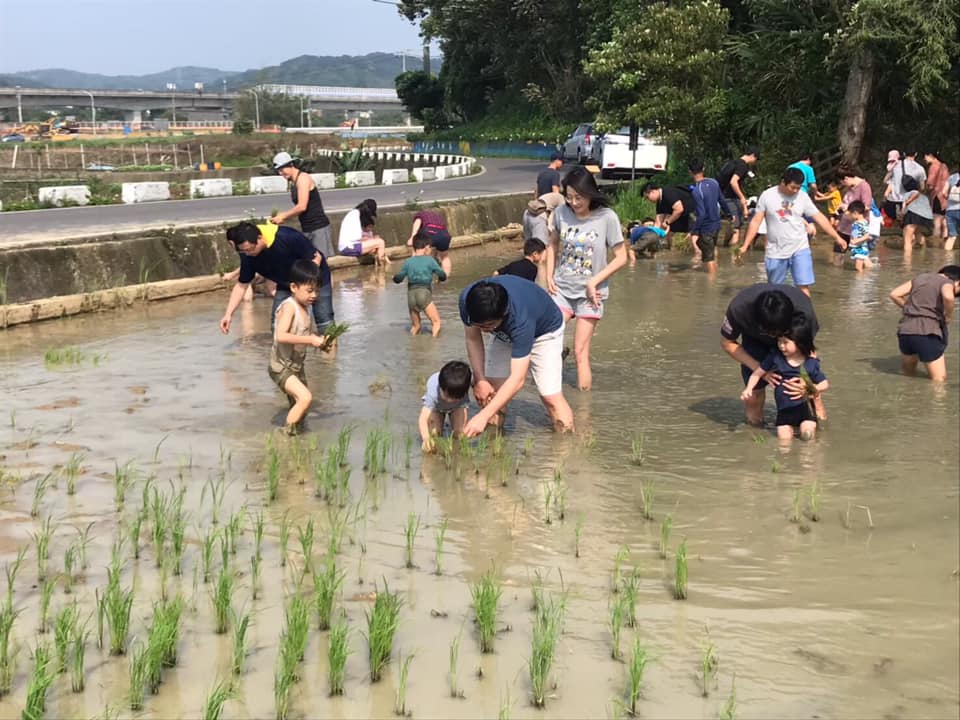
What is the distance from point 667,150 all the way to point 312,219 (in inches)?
809

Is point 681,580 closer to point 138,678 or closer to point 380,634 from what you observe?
point 380,634

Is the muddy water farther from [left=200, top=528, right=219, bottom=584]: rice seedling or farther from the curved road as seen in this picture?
the curved road

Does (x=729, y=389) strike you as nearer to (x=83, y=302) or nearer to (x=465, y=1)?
(x=83, y=302)

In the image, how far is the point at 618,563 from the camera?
5.04 m

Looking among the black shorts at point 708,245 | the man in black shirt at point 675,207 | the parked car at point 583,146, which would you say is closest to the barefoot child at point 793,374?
the black shorts at point 708,245

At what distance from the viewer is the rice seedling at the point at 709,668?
4.08m

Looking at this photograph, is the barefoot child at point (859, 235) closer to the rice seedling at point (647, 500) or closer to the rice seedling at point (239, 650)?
the rice seedling at point (647, 500)

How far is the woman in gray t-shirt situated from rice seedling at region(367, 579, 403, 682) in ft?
13.5

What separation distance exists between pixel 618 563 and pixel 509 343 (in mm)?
2200

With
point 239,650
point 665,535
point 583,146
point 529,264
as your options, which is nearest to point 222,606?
point 239,650

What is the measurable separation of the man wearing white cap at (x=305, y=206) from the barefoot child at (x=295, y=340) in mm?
3097

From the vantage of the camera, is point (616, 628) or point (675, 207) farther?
point (675, 207)

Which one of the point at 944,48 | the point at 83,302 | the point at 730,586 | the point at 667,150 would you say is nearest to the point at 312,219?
the point at 83,302

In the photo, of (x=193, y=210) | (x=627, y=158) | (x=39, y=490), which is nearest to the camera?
(x=39, y=490)
